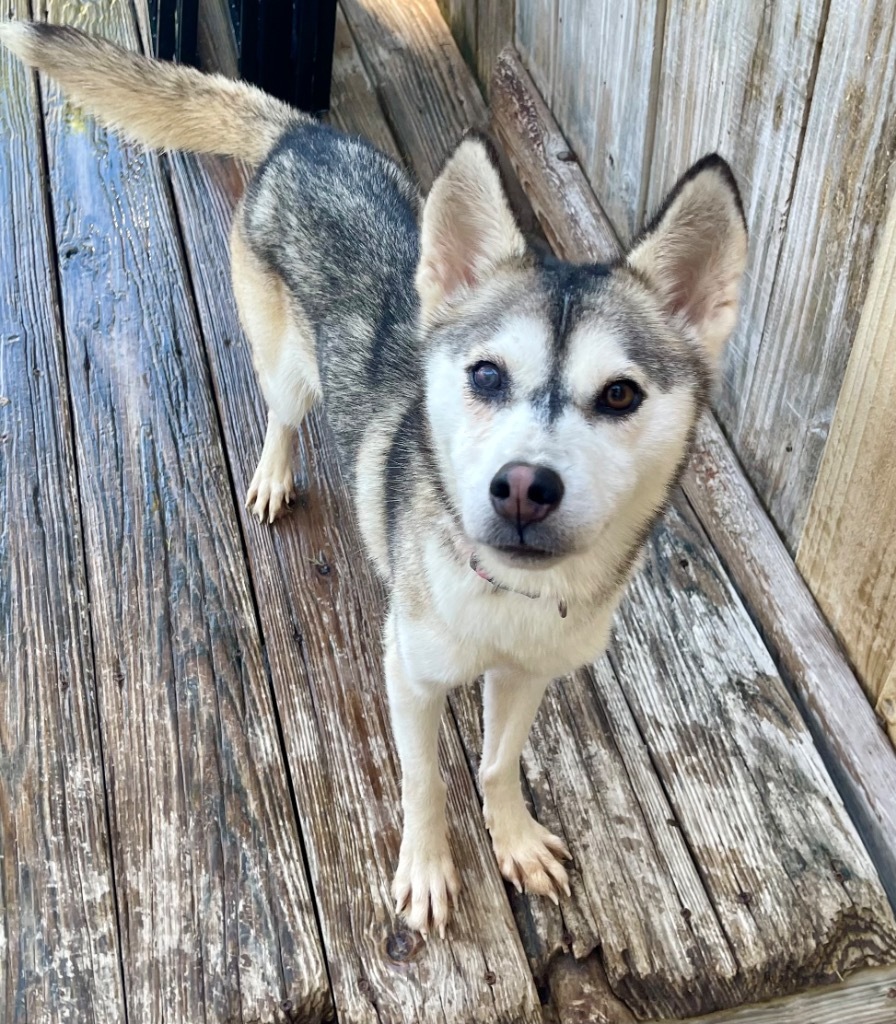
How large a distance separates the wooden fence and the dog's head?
1.62 feet

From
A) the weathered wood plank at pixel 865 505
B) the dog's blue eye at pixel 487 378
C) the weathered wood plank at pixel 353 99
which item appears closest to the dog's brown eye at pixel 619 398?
the dog's blue eye at pixel 487 378

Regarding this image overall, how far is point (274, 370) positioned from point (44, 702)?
1178 mm

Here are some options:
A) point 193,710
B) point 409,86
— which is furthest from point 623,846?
point 409,86

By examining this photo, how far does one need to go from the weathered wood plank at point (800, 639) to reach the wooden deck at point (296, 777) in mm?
42

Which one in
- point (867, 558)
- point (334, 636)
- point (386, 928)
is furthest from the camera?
point (334, 636)

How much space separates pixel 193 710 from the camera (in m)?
2.65

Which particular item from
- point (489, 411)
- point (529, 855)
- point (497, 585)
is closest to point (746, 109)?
point (489, 411)

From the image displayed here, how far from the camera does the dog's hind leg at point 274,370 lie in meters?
3.01

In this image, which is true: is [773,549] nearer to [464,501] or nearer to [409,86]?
[464,501]

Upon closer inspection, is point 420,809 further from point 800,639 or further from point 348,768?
point 800,639

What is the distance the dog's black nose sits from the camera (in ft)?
5.39

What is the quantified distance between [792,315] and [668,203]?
2.79 ft

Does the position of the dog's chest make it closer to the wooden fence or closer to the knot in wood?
the knot in wood

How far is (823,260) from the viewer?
2436 mm
